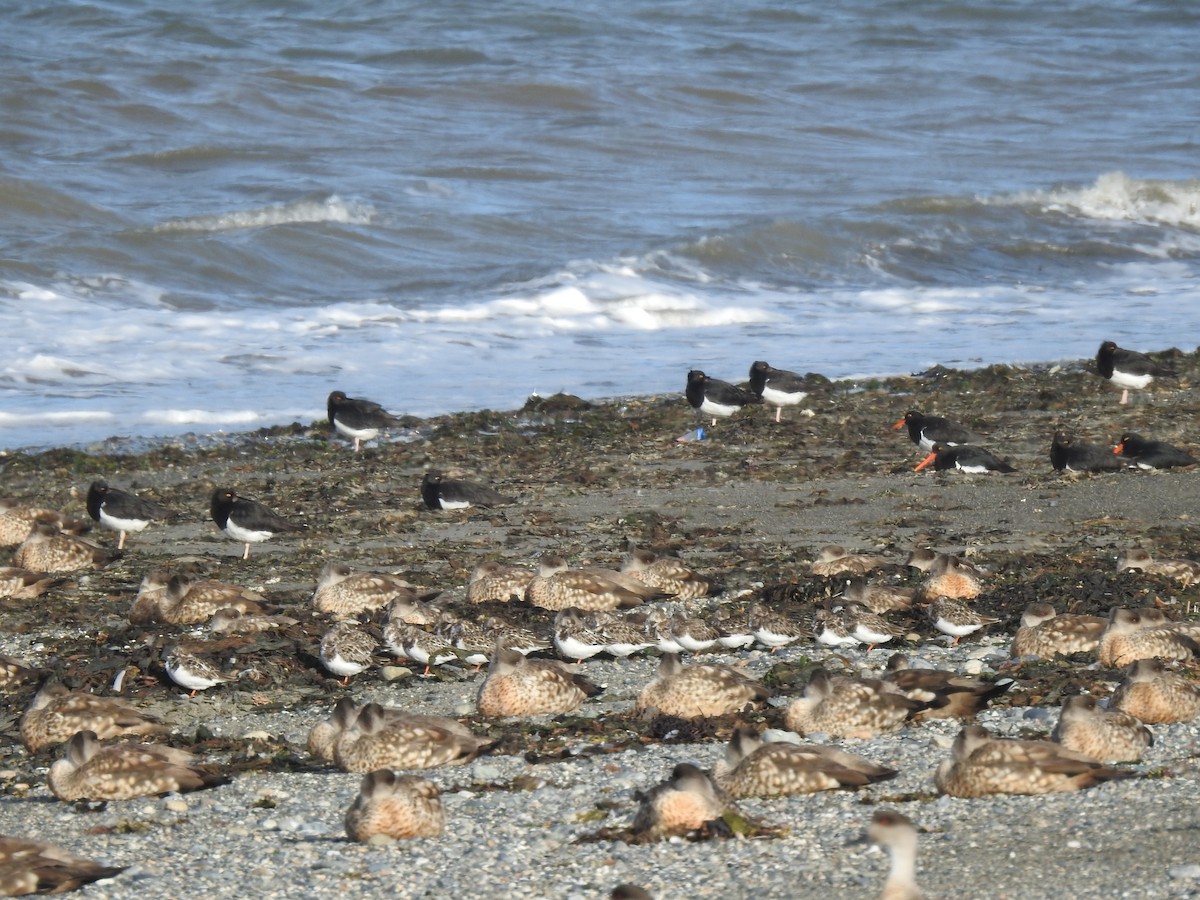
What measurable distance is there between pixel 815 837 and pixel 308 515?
7.09 metres

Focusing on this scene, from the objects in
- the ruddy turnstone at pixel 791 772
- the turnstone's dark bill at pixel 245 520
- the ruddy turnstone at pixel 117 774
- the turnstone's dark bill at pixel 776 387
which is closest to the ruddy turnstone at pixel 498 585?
the turnstone's dark bill at pixel 245 520

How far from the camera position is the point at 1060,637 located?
8664 millimetres

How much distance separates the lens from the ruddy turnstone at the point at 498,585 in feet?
34.1

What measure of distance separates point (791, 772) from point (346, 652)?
298 centimetres

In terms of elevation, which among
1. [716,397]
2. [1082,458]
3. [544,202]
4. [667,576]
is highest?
[544,202]

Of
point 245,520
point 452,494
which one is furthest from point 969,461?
point 245,520

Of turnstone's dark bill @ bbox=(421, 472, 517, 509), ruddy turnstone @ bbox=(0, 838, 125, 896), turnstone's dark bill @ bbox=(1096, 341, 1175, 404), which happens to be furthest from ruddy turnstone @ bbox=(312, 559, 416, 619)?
turnstone's dark bill @ bbox=(1096, 341, 1175, 404)

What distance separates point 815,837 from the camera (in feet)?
20.7

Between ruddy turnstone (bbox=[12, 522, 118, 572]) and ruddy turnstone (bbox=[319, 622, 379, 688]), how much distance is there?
3.08 m

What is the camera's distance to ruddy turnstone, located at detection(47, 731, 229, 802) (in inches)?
280

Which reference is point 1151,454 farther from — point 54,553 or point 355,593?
point 54,553

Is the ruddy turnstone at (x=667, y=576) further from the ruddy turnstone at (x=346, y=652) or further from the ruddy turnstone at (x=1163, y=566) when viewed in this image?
the ruddy turnstone at (x=1163, y=566)

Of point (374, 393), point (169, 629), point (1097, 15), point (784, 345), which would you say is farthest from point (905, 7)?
point (169, 629)

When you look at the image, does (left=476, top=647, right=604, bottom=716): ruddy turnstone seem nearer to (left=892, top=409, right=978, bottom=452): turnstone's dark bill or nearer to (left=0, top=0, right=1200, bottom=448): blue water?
(left=892, top=409, right=978, bottom=452): turnstone's dark bill
